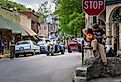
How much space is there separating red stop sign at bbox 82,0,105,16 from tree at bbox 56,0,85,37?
132 feet

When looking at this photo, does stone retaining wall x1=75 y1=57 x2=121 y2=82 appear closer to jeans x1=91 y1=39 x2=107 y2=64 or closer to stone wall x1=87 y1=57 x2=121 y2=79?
stone wall x1=87 y1=57 x2=121 y2=79

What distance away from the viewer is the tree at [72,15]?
5275 cm

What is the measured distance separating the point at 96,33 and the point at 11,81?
4.23 m

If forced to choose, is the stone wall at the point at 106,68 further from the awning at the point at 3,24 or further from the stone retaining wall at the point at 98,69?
the awning at the point at 3,24

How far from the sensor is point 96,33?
13336 millimetres

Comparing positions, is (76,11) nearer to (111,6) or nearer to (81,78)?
(111,6)

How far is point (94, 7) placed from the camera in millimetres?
11305

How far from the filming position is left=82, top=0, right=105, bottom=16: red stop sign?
11203 mm

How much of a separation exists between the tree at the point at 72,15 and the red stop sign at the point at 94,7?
4014 cm

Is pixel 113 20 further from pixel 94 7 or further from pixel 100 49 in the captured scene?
pixel 94 7

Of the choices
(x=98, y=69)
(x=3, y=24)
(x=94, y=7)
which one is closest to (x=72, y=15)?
(x=3, y=24)

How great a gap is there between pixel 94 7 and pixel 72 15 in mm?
43019

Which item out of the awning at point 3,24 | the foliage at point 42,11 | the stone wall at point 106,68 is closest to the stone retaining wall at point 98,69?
the stone wall at point 106,68

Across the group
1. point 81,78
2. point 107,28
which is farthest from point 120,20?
point 81,78
